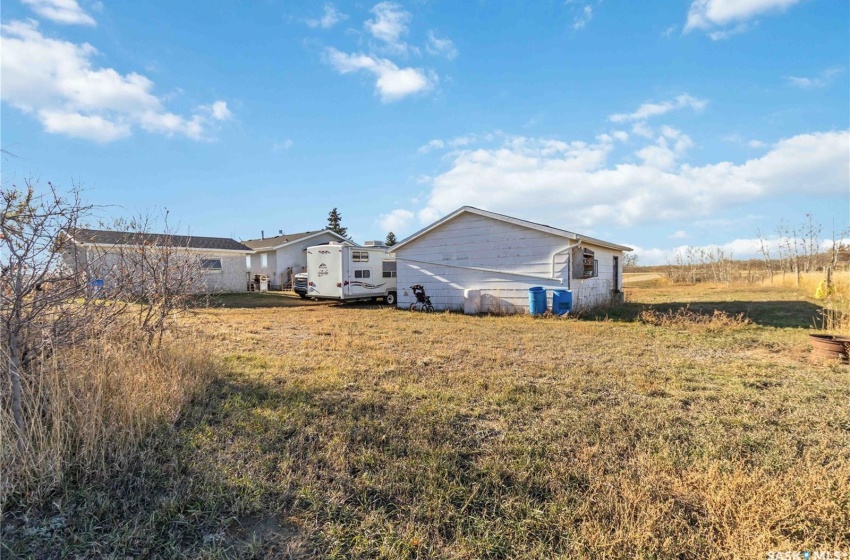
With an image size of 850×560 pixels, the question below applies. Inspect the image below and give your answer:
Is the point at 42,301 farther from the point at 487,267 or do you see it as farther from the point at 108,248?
the point at 487,267

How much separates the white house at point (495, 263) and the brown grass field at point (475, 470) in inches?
273

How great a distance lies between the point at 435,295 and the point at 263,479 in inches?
484

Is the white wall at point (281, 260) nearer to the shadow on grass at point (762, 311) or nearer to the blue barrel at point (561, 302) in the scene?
the blue barrel at point (561, 302)

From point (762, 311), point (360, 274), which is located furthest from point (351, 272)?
point (762, 311)

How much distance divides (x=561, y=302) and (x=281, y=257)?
19.4m

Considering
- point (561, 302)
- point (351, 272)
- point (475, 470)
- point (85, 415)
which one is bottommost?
point (475, 470)

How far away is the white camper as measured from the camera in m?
15.4

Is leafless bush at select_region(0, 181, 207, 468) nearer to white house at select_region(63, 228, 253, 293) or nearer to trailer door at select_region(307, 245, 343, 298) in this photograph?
white house at select_region(63, 228, 253, 293)

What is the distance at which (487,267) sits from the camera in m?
13.6

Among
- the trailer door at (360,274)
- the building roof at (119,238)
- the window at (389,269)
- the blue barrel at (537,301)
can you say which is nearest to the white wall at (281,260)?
the window at (389,269)

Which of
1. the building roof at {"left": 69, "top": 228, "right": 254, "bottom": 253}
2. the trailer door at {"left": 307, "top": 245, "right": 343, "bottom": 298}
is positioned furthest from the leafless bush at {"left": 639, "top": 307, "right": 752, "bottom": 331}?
the building roof at {"left": 69, "top": 228, "right": 254, "bottom": 253}

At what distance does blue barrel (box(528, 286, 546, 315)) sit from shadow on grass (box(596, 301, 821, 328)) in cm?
150

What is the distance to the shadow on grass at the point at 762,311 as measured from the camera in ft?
33.7

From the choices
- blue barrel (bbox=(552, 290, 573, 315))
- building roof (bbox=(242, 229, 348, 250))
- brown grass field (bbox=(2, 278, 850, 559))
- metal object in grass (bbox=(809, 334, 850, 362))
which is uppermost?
building roof (bbox=(242, 229, 348, 250))
